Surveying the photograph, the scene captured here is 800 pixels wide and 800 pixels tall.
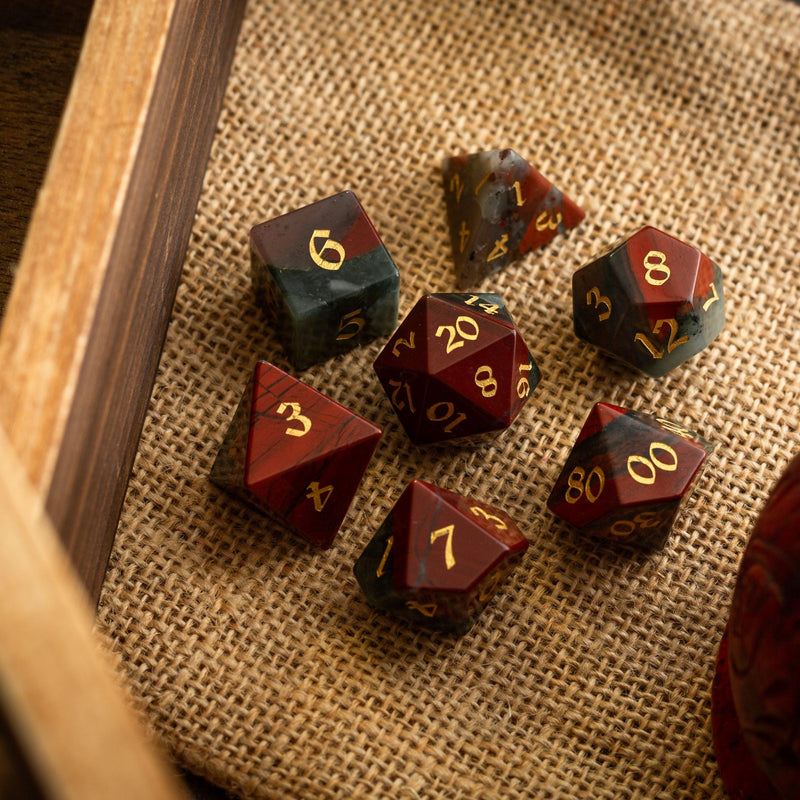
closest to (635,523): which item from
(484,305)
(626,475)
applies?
(626,475)

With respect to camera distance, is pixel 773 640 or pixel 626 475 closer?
pixel 773 640

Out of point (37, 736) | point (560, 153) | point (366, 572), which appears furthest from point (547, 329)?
point (37, 736)

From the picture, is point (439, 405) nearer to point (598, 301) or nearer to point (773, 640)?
point (598, 301)

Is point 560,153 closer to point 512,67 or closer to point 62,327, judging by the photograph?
point 512,67

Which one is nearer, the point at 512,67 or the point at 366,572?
the point at 366,572

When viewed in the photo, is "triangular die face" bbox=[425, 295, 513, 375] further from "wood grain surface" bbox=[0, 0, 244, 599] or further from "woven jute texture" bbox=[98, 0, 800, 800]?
"wood grain surface" bbox=[0, 0, 244, 599]
